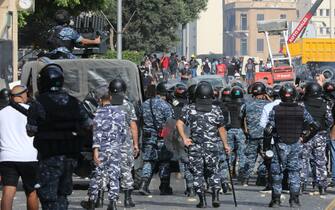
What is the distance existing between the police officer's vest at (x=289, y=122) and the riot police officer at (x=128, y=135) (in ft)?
6.76

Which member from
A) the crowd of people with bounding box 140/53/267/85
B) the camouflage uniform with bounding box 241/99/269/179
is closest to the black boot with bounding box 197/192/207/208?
the camouflage uniform with bounding box 241/99/269/179

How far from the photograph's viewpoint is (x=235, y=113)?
18328 mm

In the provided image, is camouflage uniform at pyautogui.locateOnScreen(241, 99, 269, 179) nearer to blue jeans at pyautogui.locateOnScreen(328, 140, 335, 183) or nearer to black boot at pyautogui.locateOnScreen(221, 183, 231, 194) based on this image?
black boot at pyautogui.locateOnScreen(221, 183, 231, 194)

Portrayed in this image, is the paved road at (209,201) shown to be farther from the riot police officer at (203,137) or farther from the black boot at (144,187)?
the riot police officer at (203,137)

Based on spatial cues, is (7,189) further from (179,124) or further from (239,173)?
(239,173)

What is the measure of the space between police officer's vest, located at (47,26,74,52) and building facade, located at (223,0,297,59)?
137858mm

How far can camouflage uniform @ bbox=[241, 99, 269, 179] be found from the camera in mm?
17359

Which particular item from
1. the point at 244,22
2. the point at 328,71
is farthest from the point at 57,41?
the point at 244,22

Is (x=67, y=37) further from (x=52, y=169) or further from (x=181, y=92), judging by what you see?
(x=52, y=169)

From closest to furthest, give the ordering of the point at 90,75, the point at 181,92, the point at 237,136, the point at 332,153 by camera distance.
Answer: the point at 332,153
the point at 90,75
the point at 181,92
the point at 237,136

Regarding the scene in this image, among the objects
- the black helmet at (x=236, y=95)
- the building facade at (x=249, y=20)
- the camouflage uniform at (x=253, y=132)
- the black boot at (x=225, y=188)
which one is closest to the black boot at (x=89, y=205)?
the black boot at (x=225, y=188)

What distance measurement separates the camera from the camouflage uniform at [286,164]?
14.1 metres

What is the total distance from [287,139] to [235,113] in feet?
13.8

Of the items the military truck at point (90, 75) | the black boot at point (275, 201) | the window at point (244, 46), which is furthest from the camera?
the window at point (244, 46)
